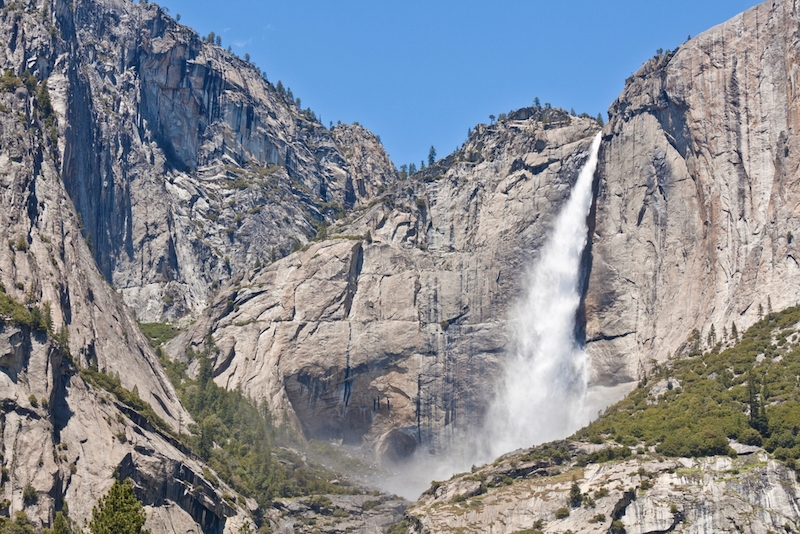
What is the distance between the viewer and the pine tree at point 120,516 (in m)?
63.0

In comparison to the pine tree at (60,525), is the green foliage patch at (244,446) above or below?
above

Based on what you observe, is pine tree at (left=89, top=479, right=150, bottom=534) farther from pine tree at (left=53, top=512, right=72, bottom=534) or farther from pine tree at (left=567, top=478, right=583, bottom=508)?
pine tree at (left=567, top=478, right=583, bottom=508)

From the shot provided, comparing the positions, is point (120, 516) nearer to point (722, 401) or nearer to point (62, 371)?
point (62, 371)

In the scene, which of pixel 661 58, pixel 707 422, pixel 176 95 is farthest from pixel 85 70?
pixel 707 422

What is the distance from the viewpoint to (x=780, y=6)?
125750 mm

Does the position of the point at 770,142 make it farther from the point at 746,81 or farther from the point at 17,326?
the point at 17,326

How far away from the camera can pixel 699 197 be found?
12525 cm

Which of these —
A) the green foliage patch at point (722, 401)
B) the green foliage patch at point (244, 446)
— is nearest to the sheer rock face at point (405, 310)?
the green foliage patch at point (244, 446)

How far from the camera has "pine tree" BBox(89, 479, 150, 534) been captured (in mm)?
62969

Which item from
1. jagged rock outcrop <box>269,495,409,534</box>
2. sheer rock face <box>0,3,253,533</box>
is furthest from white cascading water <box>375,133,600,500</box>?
sheer rock face <box>0,3,253,533</box>

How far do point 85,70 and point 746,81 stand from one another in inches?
3262

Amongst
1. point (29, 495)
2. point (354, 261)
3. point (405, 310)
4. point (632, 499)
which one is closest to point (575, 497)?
point (632, 499)

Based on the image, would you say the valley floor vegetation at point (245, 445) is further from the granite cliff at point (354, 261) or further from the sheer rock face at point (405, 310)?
the sheer rock face at point (405, 310)

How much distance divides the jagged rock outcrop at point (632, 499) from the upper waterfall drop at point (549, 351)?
25495 mm
